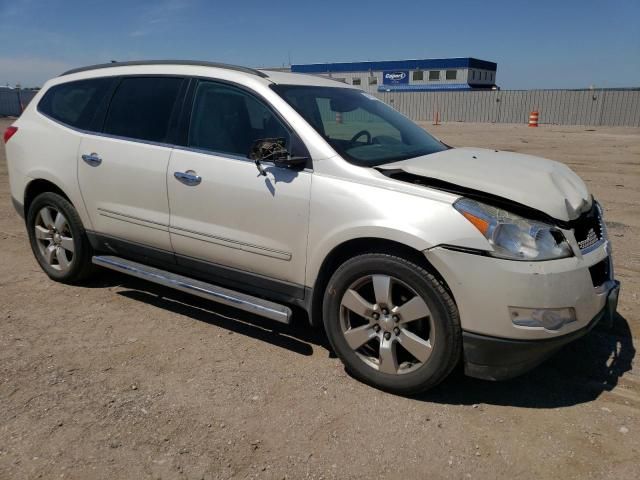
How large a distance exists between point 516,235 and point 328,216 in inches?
41.1

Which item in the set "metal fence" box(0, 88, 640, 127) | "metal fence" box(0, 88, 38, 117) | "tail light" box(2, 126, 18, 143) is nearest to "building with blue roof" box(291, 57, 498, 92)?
"metal fence" box(0, 88, 640, 127)

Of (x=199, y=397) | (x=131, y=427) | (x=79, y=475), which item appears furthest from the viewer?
(x=199, y=397)

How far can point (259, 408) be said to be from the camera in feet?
10.2

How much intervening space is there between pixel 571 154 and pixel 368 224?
1396cm

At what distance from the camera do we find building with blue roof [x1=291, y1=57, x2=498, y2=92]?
166 feet

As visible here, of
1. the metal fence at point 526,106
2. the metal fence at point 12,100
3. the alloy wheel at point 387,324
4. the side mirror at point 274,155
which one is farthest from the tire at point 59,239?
the metal fence at point 12,100

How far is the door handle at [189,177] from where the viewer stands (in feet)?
12.2

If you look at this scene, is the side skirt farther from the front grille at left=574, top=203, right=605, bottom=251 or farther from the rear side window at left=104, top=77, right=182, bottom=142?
the front grille at left=574, top=203, right=605, bottom=251

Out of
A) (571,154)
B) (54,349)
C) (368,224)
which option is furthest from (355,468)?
(571,154)

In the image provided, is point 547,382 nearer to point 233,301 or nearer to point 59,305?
point 233,301

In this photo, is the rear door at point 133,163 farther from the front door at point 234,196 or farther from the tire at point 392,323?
the tire at point 392,323

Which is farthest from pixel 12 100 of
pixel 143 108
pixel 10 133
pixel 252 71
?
pixel 252 71

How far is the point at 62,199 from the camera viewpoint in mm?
4672

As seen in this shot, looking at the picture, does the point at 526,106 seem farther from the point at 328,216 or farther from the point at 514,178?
the point at 328,216
